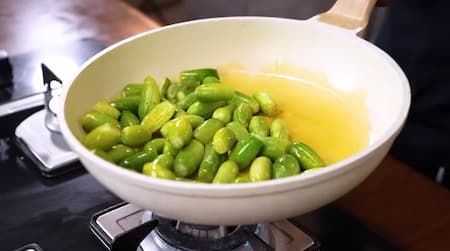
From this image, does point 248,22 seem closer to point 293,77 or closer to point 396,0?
point 293,77

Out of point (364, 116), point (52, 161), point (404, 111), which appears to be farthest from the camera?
point (52, 161)

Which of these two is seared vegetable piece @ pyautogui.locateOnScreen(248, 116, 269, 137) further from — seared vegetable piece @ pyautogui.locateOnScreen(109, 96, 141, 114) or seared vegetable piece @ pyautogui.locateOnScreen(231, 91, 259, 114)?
seared vegetable piece @ pyautogui.locateOnScreen(109, 96, 141, 114)

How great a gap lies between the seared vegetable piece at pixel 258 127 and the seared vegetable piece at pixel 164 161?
102 millimetres

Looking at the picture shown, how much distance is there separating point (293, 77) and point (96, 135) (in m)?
0.28

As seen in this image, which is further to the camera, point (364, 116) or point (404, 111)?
point (364, 116)

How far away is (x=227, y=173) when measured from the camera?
63 centimetres

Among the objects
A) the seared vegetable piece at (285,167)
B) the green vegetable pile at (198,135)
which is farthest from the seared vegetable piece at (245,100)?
the seared vegetable piece at (285,167)

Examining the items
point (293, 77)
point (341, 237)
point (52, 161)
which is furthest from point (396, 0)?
point (52, 161)

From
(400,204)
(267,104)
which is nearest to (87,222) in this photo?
(267,104)

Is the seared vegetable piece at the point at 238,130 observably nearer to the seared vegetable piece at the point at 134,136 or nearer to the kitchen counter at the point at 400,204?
the seared vegetable piece at the point at 134,136

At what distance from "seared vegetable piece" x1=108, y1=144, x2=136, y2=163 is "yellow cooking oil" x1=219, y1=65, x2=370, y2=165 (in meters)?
0.18

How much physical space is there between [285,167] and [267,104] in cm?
12

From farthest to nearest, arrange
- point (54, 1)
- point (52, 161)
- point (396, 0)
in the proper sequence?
point (54, 1)
point (396, 0)
point (52, 161)

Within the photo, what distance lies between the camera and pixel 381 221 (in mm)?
783
